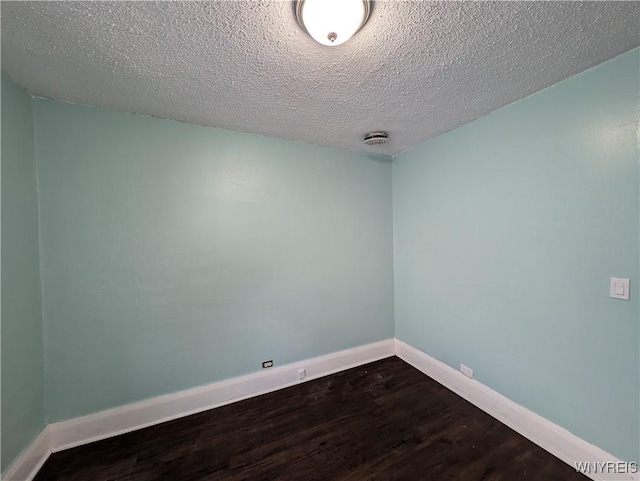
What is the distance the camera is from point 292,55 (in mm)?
1208

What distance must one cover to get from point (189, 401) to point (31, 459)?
843 mm

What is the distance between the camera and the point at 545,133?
1545mm

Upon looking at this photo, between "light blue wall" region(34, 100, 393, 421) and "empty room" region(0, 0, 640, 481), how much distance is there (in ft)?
0.06

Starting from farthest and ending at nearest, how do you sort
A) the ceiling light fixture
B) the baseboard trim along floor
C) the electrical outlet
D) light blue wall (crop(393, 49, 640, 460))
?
the electrical outlet
the baseboard trim along floor
light blue wall (crop(393, 49, 640, 460))
the ceiling light fixture

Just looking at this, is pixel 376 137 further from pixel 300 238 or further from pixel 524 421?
pixel 524 421

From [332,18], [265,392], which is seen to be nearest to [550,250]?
[332,18]

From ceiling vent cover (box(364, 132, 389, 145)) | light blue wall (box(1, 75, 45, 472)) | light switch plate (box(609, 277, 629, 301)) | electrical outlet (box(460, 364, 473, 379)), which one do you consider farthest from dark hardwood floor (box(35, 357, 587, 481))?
ceiling vent cover (box(364, 132, 389, 145))

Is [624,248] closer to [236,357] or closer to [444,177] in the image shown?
[444,177]

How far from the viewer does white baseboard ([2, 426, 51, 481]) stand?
1.29 metres

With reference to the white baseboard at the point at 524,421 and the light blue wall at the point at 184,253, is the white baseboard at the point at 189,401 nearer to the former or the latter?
the light blue wall at the point at 184,253

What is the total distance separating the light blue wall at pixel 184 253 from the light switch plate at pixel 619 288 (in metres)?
1.76

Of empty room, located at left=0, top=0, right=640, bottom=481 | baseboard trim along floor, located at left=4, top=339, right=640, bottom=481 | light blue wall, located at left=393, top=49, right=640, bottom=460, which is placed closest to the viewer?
empty room, located at left=0, top=0, right=640, bottom=481

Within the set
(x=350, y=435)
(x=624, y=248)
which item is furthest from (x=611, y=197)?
(x=350, y=435)

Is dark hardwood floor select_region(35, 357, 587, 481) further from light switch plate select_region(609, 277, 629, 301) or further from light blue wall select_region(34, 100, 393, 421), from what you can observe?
light switch plate select_region(609, 277, 629, 301)
